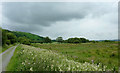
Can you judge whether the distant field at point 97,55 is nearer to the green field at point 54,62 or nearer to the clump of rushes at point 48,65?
the green field at point 54,62

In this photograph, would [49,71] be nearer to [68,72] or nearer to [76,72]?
[68,72]

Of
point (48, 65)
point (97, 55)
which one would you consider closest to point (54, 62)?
point (48, 65)

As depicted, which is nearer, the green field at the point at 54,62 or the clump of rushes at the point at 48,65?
the clump of rushes at the point at 48,65

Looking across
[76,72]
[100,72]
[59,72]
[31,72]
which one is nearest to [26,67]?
[31,72]

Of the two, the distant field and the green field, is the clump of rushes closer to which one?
the green field

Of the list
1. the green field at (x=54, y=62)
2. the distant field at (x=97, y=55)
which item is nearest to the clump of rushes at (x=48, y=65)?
the green field at (x=54, y=62)

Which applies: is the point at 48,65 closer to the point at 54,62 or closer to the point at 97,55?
the point at 54,62

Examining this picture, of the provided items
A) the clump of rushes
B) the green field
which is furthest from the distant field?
the clump of rushes

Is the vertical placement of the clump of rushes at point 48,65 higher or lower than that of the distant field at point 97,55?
higher

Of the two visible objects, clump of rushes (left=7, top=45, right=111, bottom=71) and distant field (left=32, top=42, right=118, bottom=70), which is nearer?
clump of rushes (left=7, top=45, right=111, bottom=71)

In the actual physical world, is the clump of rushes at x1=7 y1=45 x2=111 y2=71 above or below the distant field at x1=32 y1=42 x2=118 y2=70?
above

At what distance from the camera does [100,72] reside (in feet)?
16.2

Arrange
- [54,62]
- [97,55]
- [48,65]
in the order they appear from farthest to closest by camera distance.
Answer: [97,55], [54,62], [48,65]

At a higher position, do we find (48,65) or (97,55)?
(48,65)
